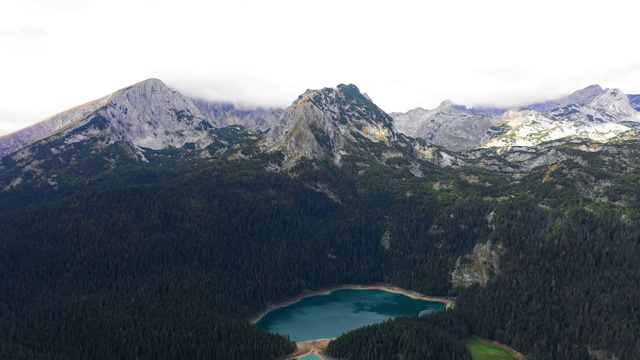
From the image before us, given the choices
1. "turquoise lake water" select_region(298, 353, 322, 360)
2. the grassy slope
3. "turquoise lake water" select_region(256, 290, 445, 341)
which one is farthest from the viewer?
"turquoise lake water" select_region(256, 290, 445, 341)

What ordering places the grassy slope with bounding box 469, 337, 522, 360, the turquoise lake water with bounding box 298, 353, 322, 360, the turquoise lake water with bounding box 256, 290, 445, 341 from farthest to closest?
the turquoise lake water with bounding box 256, 290, 445, 341, the turquoise lake water with bounding box 298, 353, 322, 360, the grassy slope with bounding box 469, 337, 522, 360

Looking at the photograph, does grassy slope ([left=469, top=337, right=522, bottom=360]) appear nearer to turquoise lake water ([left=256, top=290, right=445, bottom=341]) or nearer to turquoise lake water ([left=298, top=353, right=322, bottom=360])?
turquoise lake water ([left=256, top=290, right=445, bottom=341])

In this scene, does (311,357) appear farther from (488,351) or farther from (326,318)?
(488,351)

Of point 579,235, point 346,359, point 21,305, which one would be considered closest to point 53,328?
point 21,305

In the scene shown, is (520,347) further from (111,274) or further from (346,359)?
(111,274)

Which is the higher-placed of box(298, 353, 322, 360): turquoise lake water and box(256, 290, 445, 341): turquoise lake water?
box(298, 353, 322, 360): turquoise lake water

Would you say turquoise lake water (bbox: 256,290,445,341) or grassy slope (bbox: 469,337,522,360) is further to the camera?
turquoise lake water (bbox: 256,290,445,341)

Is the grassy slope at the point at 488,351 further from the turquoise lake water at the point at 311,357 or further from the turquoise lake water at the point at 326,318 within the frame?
the turquoise lake water at the point at 311,357

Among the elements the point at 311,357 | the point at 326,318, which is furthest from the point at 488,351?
the point at 326,318

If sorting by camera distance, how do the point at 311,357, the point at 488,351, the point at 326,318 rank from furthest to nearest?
the point at 326,318, the point at 488,351, the point at 311,357

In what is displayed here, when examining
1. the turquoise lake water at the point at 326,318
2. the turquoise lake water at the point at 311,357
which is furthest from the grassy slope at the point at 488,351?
the turquoise lake water at the point at 311,357

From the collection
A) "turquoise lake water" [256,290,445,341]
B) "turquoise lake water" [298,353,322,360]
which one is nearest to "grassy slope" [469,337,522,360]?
"turquoise lake water" [256,290,445,341]
